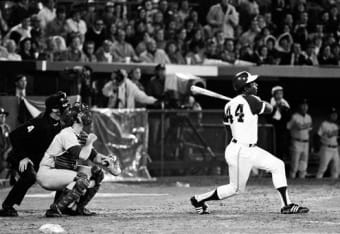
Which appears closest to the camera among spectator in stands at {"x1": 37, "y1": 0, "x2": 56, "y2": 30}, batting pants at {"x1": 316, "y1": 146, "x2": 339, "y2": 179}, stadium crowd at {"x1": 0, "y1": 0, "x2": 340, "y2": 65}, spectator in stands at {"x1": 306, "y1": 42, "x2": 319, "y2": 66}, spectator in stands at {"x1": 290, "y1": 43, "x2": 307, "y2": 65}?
stadium crowd at {"x1": 0, "y1": 0, "x2": 340, "y2": 65}

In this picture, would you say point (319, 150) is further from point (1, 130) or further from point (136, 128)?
point (1, 130)

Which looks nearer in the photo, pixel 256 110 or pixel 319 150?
pixel 256 110

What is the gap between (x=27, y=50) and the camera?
17047 millimetres

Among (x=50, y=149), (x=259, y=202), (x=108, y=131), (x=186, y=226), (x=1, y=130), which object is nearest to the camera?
(x=186, y=226)

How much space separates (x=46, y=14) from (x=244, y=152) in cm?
924

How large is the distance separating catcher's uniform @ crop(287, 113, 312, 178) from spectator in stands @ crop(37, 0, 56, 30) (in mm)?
5771

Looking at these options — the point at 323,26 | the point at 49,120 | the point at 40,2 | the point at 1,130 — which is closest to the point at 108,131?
the point at 1,130

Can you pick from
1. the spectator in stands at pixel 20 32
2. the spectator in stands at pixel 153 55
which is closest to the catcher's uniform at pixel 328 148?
the spectator in stands at pixel 153 55

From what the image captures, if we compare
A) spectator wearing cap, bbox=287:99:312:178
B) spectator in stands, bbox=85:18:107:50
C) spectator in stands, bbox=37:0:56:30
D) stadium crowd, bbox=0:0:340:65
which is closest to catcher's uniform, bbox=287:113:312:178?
spectator wearing cap, bbox=287:99:312:178

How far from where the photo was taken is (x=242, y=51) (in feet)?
63.8

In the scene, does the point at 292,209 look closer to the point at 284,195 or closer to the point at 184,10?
the point at 284,195

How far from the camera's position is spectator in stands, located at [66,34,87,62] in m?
17.4

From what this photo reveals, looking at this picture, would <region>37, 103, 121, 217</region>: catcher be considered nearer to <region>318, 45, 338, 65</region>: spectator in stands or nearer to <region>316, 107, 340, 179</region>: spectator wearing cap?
<region>316, 107, 340, 179</region>: spectator wearing cap

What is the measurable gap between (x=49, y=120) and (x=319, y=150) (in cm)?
1117
